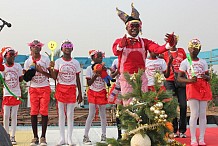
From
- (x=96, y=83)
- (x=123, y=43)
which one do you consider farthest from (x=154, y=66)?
(x=123, y=43)

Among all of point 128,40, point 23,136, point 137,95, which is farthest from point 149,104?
point 23,136

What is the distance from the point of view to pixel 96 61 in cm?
534

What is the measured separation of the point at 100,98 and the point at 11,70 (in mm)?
1350

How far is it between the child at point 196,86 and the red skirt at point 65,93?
4.85ft

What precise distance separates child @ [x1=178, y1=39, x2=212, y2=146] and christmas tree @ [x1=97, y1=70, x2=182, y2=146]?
174 centimetres

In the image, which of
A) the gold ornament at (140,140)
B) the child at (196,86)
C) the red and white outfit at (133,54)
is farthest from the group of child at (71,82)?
the gold ornament at (140,140)

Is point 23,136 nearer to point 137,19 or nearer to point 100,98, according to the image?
point 100,98

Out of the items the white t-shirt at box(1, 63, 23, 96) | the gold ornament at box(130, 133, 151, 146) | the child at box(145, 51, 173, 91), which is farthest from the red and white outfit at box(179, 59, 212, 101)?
the white t-shirt at box(1, 63, 23, 96)

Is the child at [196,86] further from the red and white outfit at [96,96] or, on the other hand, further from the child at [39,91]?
the child at [39,91]

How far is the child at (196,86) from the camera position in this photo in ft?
15.1

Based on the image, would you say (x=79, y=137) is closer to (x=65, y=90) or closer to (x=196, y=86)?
(x=65, y=90)

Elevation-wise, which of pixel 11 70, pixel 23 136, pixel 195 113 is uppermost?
pixel 11 70

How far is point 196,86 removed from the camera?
182 inches

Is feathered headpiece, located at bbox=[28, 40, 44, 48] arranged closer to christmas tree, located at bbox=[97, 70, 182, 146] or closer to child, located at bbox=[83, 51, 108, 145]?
child, located at bbox=[83, 51, 108, 145]
